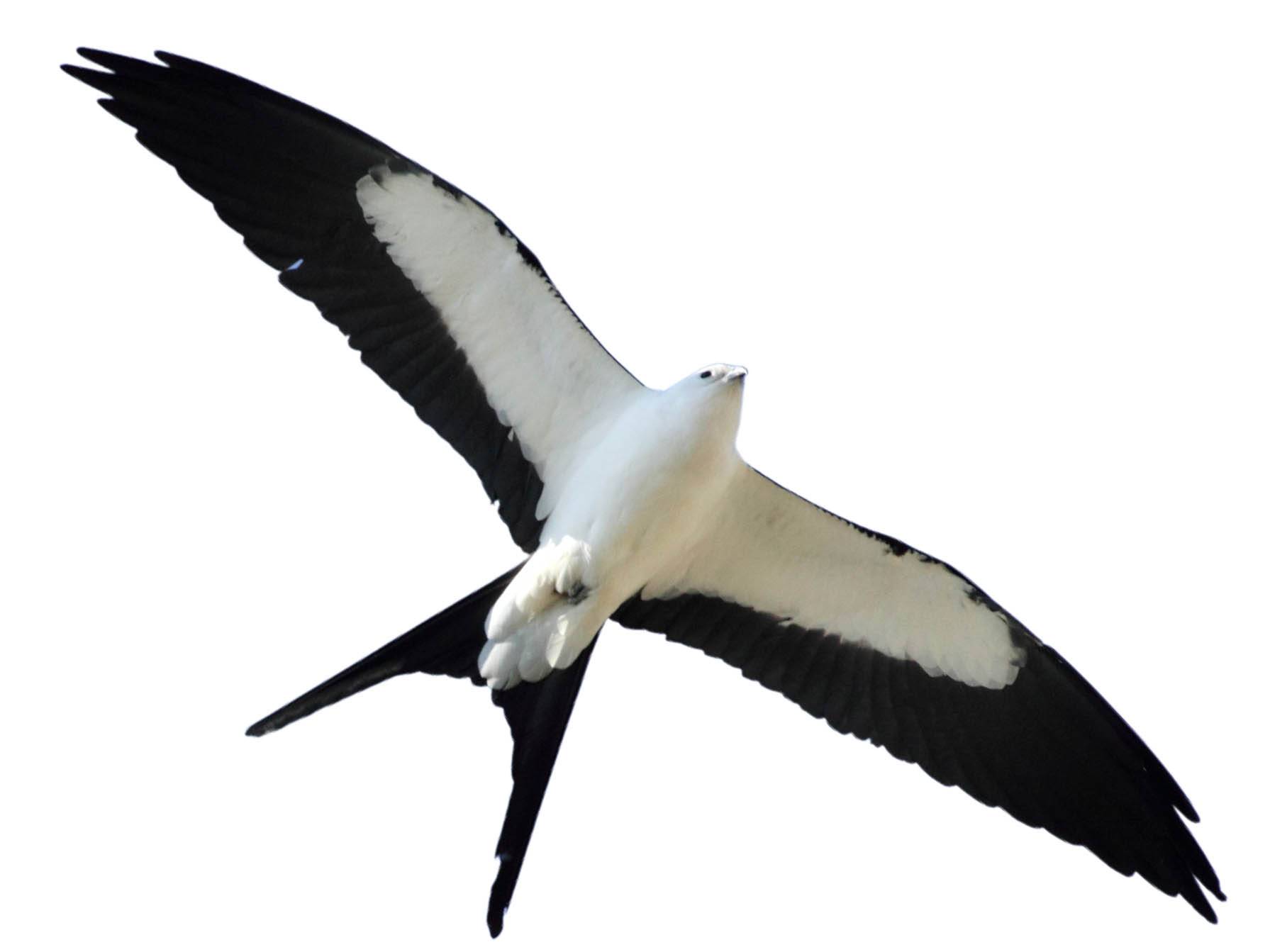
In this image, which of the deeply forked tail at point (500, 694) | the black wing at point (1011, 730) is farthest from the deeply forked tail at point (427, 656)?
the black wing at point (1011, 730)

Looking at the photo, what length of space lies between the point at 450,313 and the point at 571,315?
0.55m

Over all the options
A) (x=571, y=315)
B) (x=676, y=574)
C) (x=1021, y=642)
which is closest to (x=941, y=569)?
(x=1021, y=642)

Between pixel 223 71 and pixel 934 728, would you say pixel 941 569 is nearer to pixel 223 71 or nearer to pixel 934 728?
pixel 934 728

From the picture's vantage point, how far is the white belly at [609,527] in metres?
8.03

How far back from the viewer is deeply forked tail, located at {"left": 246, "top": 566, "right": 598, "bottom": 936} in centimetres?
784

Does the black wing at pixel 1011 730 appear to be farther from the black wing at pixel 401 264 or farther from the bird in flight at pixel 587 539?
the black wing at pixel 401 264

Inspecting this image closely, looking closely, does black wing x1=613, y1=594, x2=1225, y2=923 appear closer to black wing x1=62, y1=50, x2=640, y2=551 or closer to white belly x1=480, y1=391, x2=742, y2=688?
white belly x1=480, y1=391, x2=742, y2=688

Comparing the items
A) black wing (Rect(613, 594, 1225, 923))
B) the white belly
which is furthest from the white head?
black wing (Rect(613, 594, 1225, 923))

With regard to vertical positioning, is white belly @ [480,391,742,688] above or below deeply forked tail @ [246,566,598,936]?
above

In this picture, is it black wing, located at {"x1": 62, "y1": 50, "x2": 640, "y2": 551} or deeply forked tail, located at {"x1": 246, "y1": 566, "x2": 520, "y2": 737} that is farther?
black wing, located at {"x1": 62, "y1": 50, "x2": 640, "y2": 551}

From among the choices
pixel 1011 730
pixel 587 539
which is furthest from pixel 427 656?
pixel 1011 730

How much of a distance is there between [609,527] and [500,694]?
0.89m

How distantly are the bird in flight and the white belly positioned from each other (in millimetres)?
11

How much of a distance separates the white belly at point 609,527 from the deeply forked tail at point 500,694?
66 mm
